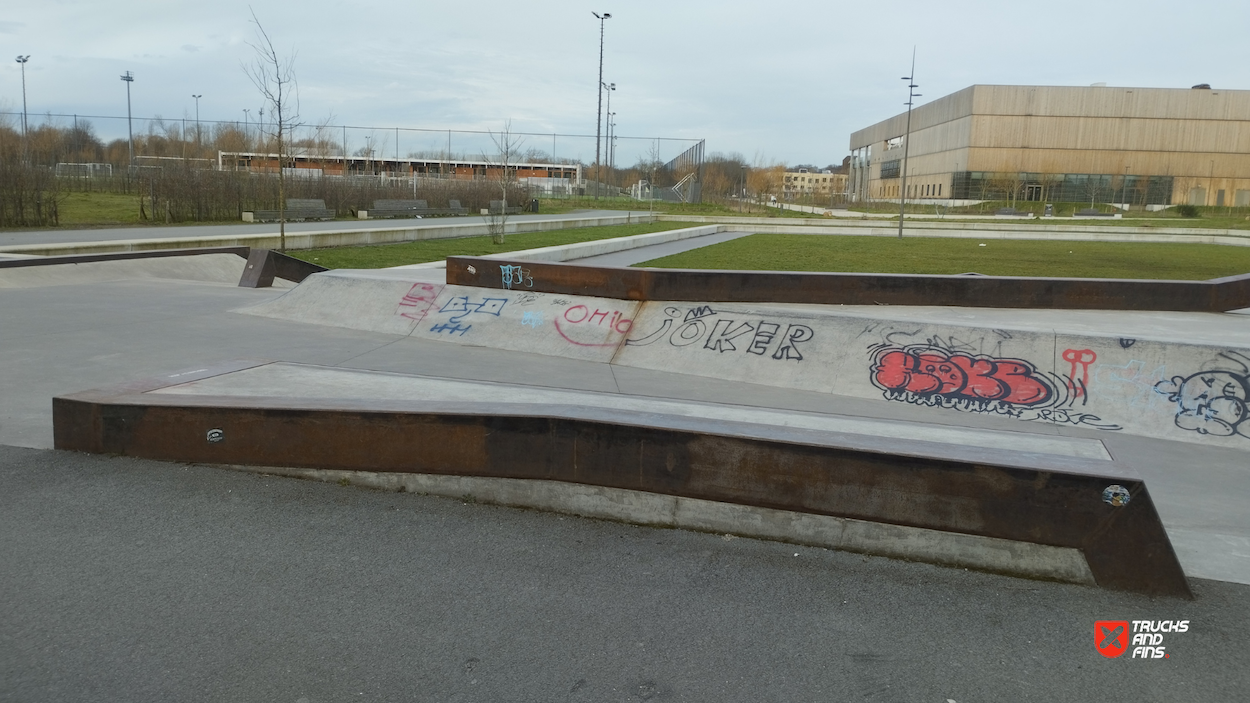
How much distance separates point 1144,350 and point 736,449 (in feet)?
17.7

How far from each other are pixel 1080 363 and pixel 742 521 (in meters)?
5.15

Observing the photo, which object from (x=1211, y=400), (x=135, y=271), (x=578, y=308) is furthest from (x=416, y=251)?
(x=1211, y=400)

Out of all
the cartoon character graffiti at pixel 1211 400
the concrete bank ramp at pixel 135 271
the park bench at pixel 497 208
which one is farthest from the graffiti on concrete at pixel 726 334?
the park bench at pixel 497 208

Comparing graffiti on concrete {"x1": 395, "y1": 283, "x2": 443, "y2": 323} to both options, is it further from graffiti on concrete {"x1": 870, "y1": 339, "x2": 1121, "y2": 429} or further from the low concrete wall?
the low concrete wall

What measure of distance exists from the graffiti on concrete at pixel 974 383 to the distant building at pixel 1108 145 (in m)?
69.0

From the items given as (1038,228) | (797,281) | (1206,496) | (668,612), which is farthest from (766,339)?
(1038,228)

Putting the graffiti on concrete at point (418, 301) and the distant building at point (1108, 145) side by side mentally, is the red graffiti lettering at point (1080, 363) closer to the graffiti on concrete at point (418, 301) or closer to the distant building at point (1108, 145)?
the graffiti on concrete at point (418, 301)

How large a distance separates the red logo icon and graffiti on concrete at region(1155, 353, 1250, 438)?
4.44 m

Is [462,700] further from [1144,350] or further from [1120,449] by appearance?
[1144,350]

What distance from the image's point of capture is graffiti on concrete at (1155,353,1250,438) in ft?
23.2

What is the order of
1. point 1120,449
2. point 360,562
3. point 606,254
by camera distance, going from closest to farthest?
point 360,562
point 1120,449
point 606,254

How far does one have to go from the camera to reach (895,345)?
28.7 ft

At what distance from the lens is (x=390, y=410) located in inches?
191

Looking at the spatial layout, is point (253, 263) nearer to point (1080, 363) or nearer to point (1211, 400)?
point (1080, 363)
